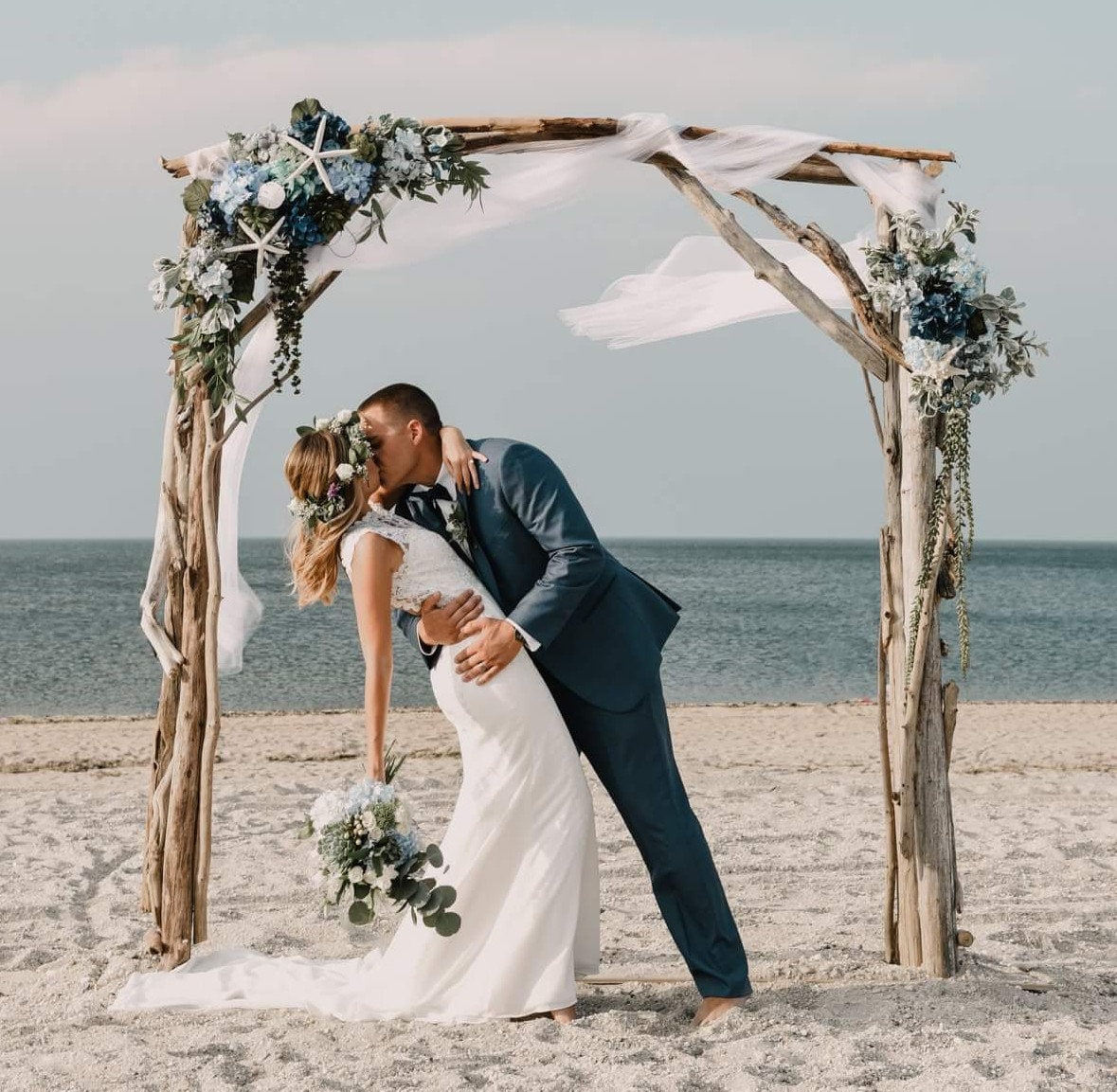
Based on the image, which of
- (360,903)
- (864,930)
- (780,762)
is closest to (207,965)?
(360,903)

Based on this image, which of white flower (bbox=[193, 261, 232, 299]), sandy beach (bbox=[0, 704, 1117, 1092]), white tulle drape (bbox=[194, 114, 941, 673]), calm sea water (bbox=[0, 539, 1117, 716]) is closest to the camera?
sandy beach (bbox=[0, 704, 1117, 1092])

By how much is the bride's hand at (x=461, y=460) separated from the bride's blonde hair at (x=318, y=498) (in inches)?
10.5

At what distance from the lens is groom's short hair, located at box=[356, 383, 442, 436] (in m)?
4.04

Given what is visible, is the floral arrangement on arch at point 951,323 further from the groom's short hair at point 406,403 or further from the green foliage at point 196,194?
the green foliage at point 196,194

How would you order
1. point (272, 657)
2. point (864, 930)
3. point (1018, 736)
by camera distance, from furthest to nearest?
point (272, 657) → point (1018, 736) → point (864, 930)

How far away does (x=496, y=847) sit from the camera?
3.99 meters

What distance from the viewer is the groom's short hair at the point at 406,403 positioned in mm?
4039

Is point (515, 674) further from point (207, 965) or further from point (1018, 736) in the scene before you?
point (1018, 736)

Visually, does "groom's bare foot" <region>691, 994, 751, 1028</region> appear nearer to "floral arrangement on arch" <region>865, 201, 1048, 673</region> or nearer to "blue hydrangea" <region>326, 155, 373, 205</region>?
"floral arrangement on arch" <region>865, 201, 1048, 673</region>

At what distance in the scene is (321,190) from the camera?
13.8ft

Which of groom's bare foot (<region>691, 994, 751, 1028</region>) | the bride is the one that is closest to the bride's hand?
the bride

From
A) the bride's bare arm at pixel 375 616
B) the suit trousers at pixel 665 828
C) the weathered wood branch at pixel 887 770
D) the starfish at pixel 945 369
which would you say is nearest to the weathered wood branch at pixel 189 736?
the bride's bare arm at pixel 375 616

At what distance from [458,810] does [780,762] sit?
661cm

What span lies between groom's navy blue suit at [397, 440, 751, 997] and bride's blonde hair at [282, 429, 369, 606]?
11.3 inches
